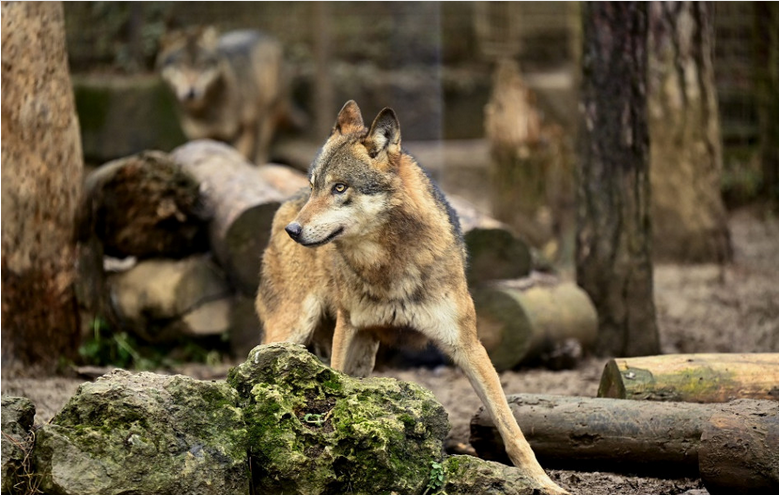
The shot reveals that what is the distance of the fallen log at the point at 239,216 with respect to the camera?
7199mm

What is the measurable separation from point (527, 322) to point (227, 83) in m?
7.75

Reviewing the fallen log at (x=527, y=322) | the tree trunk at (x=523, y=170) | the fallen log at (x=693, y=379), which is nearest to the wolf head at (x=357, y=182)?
the fallen log at (x=693, y=379)

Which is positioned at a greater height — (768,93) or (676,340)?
(768,93)

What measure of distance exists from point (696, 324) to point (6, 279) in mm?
5895

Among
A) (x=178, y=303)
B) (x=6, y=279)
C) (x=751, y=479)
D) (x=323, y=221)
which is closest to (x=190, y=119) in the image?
(x=178, y=303)

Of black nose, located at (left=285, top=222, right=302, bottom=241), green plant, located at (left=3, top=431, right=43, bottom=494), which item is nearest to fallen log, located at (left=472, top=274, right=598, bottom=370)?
black nose, located at (left=285, top=222, right=302, bottom=241)

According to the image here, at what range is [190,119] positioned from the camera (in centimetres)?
1320

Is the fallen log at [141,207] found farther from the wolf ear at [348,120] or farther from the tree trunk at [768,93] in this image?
the tree trunk at [768,93]

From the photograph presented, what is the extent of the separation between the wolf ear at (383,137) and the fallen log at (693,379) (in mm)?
1951

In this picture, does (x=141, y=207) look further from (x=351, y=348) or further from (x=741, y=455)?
(x=741, y=455)

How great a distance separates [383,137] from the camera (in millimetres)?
4672

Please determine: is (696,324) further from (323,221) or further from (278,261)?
(323,221)

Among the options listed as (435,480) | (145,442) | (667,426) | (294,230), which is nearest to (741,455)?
(667,426)

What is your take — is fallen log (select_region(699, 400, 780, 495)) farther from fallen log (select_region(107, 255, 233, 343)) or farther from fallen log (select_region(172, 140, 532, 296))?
fallen log (select_region(107, 255, 233, 343))
